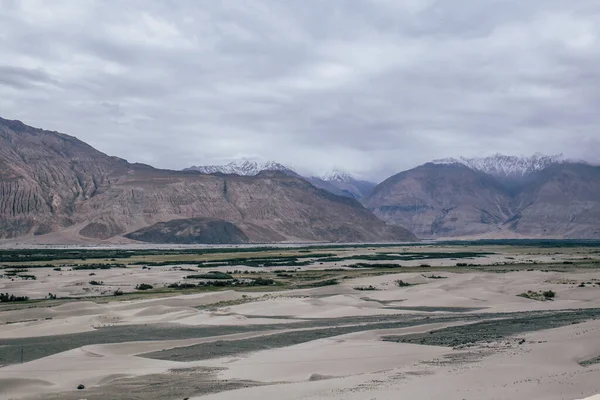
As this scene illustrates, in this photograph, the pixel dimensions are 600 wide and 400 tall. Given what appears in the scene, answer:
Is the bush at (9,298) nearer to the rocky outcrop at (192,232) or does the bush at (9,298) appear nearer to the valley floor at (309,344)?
the valley floor at (309,344)

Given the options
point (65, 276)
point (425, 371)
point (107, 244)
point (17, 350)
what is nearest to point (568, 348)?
point (425, 371)

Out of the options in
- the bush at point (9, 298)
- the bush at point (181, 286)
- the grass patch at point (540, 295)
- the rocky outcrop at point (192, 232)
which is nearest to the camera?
the grass patch at point (540, 295)

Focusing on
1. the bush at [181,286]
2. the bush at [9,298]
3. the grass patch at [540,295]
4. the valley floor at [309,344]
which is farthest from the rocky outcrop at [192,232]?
the grass patch at [540,295]

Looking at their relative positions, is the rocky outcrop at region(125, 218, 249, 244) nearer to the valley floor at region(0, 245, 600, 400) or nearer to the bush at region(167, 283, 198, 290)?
the bush at region(167, 283, 198, 290)

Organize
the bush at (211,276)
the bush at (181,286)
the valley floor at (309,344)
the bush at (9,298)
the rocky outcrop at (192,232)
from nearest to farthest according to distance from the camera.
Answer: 1. the valley floor at (309,344)
2. the bush at (9,298)
3. the bush at (181,286)
4. the bush at (211,276)
5. the rocky outcrop at (192,232)

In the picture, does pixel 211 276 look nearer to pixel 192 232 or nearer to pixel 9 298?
pixel 9 298

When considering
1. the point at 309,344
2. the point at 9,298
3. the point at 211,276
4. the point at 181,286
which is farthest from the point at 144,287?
the point at 309,344

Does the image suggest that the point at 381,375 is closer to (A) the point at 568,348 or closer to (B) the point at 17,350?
(A) the point at 568,348

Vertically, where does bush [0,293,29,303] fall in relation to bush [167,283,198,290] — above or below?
above

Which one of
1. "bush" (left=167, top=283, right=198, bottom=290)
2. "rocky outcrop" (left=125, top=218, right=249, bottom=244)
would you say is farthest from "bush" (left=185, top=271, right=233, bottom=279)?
"rocky outcrop" (left=125, top=218, right=249, bottom=244)

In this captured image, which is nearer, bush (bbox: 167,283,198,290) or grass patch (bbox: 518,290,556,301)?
grass patch (bbox: 518,290,556,301)
